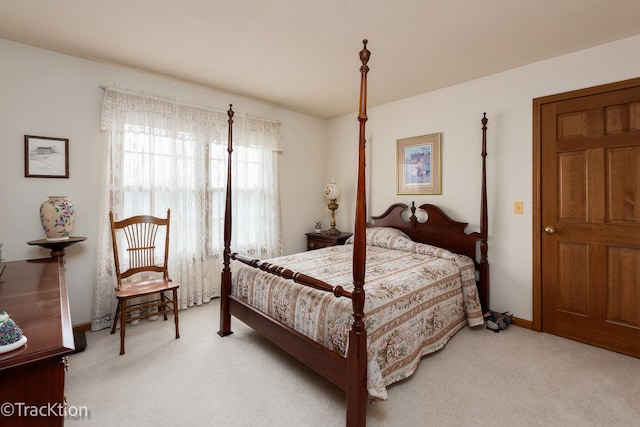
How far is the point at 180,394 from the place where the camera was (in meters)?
1.92

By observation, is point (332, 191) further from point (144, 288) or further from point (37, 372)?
point (37, 372)

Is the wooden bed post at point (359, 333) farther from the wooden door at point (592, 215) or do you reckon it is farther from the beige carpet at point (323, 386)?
the wooden door at point (592, 215)

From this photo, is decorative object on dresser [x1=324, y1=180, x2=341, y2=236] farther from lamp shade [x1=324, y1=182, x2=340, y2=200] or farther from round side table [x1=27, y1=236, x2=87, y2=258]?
round side table [x1=27, y1=236, x2=87, y2=258]

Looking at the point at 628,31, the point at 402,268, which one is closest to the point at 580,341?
the point at 402,268

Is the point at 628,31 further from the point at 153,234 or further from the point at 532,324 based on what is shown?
the point at 153,234

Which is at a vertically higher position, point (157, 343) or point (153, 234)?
point (153, 234)

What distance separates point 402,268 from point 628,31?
2.47 meters

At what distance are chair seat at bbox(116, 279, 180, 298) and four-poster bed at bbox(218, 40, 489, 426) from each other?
1.69ft

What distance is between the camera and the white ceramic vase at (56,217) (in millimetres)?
2408

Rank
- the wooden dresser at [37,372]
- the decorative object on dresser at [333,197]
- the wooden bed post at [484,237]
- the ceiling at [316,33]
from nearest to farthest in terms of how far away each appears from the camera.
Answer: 1. the wooden dresser at [37,372]
2. the ceiling at [316,33]
3. the wooden bed post at [484,237]
4. the decorative object on dresser at [333,197]

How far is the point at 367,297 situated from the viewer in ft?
6.08

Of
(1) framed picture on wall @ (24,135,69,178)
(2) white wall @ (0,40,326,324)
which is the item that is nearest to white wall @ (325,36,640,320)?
(2) white wall @ (0,40,326,324)

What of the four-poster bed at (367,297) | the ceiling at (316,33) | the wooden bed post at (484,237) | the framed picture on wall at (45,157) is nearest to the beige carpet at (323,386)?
the four-poster bed at (367,297)

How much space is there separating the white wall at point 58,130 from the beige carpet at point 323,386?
33.1 inches
